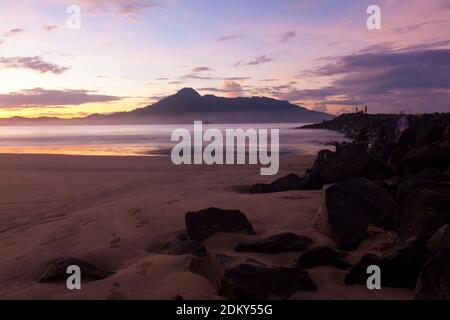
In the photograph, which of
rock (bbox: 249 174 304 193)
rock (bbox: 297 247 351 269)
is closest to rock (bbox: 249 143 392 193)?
rock (bbox: 249 174 304 193)

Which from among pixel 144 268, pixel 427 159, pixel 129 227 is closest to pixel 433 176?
pixel 427 159

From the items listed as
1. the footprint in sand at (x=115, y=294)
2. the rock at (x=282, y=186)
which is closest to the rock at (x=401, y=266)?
the footprint in sand at (x=115, y=294)

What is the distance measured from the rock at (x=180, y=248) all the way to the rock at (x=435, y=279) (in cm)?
247

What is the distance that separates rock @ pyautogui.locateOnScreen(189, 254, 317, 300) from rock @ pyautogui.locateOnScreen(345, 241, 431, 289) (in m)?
0.58

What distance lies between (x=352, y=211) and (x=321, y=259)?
4.20ft

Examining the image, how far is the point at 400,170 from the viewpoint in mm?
9008

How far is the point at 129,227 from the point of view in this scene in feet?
22.6

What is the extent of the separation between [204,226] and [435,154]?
4.87 m

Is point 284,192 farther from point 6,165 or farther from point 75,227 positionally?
point 6,165

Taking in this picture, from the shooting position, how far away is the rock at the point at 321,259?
4738mm

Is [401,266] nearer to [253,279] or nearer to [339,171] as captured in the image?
[253,279]

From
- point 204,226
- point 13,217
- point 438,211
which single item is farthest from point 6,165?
point 438,211

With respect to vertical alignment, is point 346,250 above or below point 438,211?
below

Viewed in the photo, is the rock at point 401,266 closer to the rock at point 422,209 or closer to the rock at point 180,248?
the rock at point 422,209
